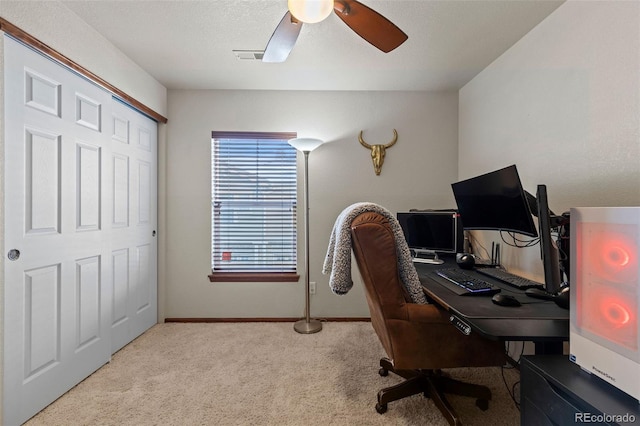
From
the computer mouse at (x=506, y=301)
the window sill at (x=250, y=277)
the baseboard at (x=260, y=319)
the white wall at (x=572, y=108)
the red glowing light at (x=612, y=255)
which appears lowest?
the baseboard at (x=260, y=319)

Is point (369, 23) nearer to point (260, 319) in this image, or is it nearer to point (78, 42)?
point (78, 42)

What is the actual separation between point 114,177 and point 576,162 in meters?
3.15

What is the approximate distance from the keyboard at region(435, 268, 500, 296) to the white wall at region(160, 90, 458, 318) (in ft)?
4.04

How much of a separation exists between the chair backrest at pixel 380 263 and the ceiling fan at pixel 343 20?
911mm

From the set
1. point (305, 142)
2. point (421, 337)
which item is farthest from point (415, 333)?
point (305, 142)

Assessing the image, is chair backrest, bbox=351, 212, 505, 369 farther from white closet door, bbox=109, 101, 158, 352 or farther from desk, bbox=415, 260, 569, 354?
white closet door, bbox=109, 101, 158, 352

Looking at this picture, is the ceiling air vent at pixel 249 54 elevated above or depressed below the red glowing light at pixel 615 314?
above

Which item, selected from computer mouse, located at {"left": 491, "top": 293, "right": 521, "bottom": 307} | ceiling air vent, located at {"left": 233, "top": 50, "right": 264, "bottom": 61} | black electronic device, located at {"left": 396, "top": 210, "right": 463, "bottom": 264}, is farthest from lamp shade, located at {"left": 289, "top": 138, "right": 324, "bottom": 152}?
computer mouse, located at {"left": 491, "top": 293, "right": 521, "bottom": 307}

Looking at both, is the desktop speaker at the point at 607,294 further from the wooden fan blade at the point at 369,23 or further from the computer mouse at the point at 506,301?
the wooden fan blade at the point at 369,23

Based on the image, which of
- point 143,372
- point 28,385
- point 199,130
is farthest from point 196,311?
point 199,130

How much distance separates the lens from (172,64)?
2.33 m

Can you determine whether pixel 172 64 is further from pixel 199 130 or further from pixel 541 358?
pixel 541 358

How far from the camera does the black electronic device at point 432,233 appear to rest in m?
2.30

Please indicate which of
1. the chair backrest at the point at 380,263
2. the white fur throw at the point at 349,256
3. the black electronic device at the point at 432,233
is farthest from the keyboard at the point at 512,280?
the chair backrest at the point at 380,263
